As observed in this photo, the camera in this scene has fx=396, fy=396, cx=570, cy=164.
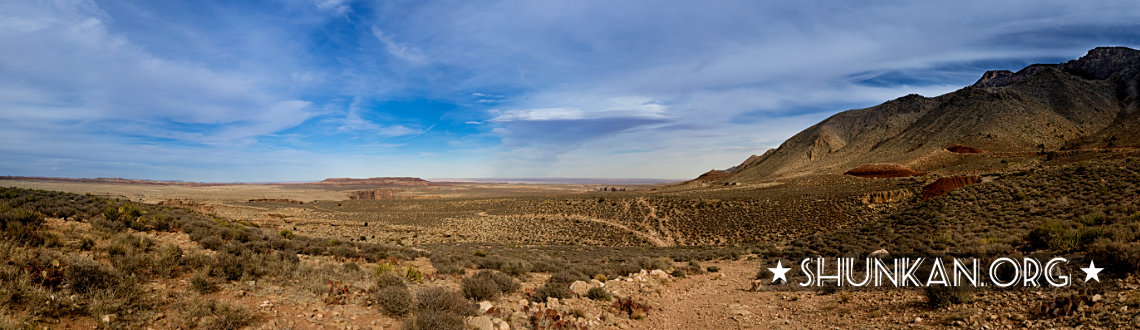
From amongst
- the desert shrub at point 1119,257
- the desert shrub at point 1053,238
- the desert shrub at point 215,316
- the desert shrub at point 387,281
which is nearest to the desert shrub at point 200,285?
the desert shrub at point 215,316

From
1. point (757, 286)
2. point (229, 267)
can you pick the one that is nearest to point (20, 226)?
point (229, 267)

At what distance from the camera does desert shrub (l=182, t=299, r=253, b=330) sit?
4.89m

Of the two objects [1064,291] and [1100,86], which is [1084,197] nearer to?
[1064,291]

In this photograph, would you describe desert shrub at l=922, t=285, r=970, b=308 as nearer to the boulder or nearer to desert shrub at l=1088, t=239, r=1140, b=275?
desert shrub at l=1088, t=239, r=1140, b=275

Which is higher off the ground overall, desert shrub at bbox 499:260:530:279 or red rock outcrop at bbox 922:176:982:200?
red rock outcrop at bbox 922:176:982:200

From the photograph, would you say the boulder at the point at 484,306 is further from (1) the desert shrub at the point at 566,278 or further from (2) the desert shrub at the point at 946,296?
(2) the desert shrub at the point at 946,296

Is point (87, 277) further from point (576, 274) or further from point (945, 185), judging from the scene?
point (945, 185)

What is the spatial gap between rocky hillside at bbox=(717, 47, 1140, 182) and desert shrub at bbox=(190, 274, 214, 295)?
194 ft

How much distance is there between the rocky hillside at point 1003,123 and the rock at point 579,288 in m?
52.3

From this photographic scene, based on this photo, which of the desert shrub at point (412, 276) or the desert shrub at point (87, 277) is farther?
the desert shrub at point (412, 276)

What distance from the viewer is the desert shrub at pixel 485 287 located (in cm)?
793

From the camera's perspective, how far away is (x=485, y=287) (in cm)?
804

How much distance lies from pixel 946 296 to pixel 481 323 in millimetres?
7930

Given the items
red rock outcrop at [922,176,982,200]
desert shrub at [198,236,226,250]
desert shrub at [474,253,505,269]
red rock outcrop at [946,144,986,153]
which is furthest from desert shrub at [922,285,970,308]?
red rock outcrop at [946,144,986,153]
